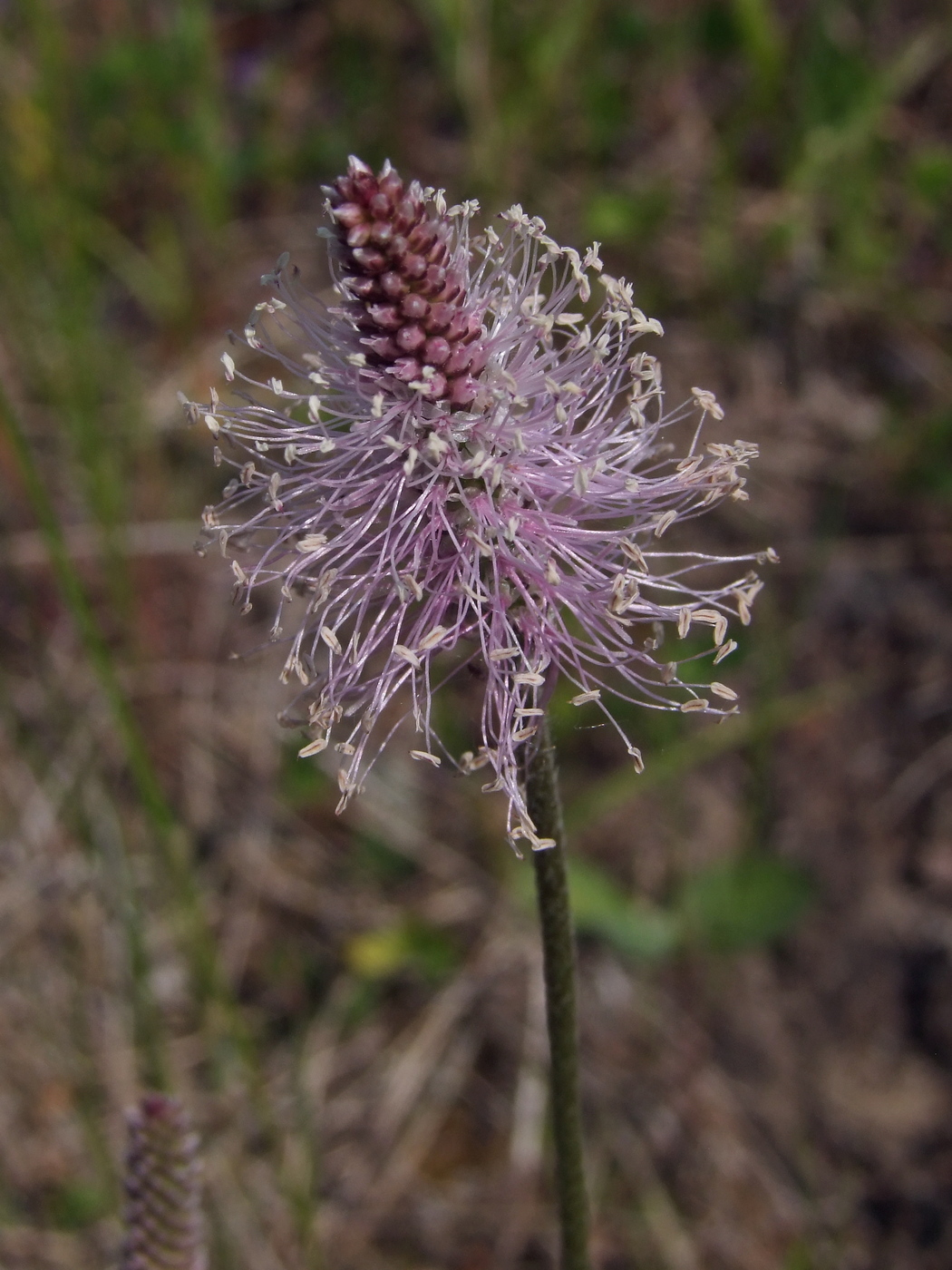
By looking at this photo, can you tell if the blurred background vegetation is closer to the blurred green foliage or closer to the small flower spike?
the blurred green foliage

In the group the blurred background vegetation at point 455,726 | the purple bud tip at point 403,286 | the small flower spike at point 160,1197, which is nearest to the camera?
the purple bud tip at point 403,286

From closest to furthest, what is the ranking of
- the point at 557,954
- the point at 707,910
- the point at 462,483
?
the point at 557,954, the point at 462,483, the point at 707,910

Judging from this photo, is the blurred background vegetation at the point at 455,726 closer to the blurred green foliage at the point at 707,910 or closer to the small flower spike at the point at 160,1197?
the blurred green foliage at the point at 707,910

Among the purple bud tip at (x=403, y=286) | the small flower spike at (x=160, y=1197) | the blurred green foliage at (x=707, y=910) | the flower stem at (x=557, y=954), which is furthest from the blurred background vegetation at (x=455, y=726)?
the flower stem at (x=557, y=954)

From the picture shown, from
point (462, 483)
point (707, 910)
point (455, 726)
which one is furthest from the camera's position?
point (455, 726)

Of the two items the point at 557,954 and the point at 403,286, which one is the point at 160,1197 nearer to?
the point at 557,954

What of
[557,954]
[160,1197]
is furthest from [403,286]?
[160,1197]

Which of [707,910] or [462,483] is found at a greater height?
[462,483]
